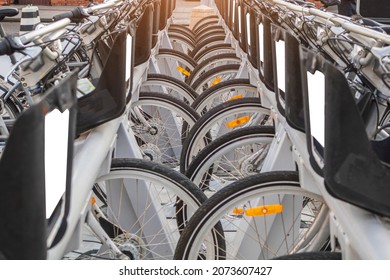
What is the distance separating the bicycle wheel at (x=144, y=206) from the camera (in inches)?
111

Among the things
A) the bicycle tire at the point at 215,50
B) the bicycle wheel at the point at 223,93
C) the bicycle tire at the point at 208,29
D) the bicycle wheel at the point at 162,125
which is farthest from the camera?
the bicycle tire at the point at 208,29

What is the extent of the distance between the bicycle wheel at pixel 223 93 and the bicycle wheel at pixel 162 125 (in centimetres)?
22

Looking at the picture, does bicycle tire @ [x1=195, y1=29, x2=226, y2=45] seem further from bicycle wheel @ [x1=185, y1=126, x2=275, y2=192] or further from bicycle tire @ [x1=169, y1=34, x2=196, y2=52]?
bicycle wheel @ [x1=185, y1=126, x2=275, y2=192]

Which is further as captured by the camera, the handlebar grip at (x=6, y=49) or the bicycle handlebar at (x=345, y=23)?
the handlebar grip at (x=6, y=49)

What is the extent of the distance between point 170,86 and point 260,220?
8.26ft

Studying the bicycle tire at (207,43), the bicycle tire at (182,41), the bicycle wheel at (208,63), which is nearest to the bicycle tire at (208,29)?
the bicycle tire at (182,41)

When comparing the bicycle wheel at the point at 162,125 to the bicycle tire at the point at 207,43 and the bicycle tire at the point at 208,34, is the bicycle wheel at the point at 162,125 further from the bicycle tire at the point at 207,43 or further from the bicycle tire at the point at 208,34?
the bicycle tire at the point at 208,34

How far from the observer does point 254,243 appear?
2992 millimetres

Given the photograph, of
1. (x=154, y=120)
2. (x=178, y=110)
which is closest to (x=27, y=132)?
(x=178, y=110)

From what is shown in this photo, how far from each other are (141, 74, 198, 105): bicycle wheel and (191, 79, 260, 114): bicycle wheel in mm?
260

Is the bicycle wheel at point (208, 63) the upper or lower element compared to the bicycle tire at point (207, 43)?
lower

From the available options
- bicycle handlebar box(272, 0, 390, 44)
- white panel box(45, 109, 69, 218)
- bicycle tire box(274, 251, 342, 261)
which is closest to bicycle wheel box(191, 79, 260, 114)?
bicycle handlebar box(272, 0, 390, 44)

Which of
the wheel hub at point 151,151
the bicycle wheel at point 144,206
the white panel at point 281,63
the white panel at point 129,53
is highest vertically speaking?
the wheel hub at point 151,151
